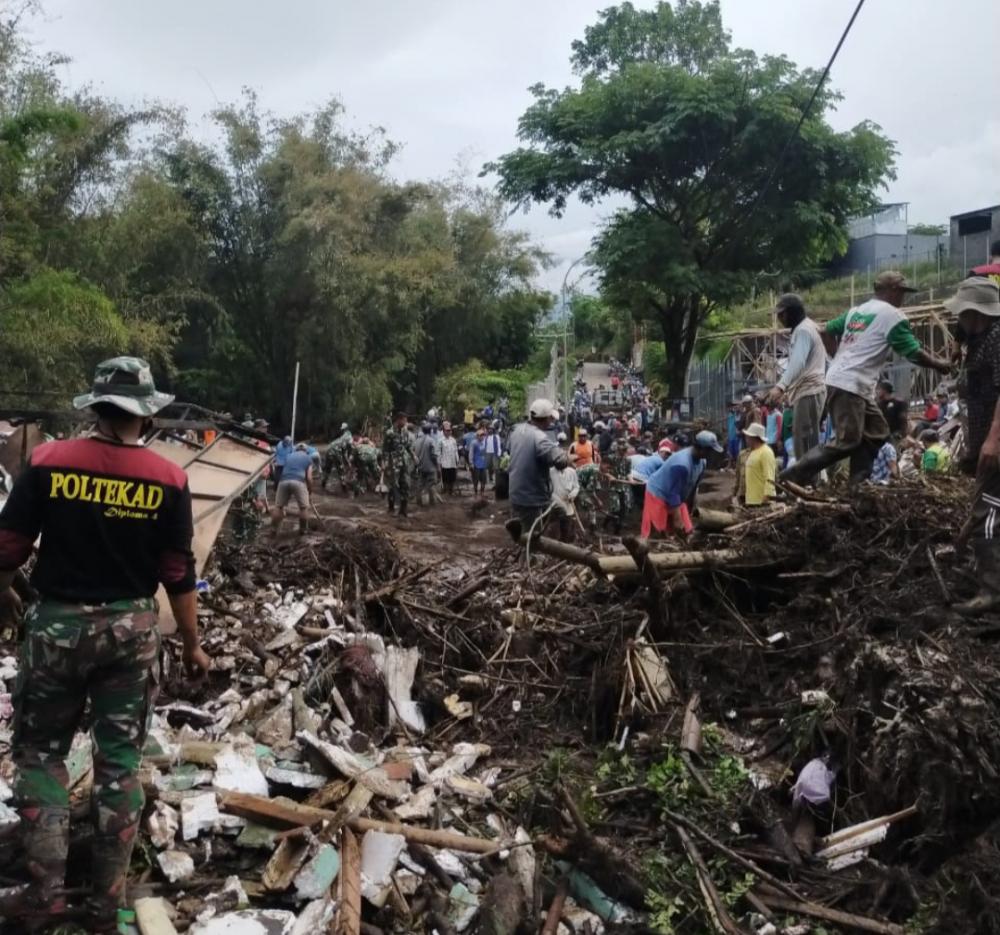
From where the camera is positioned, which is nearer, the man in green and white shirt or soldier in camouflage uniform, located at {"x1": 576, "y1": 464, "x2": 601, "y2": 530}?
the man in green and white shirt

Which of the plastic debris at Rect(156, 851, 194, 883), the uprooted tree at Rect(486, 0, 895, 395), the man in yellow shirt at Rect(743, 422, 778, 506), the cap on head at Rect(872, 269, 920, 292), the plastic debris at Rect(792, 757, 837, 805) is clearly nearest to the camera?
the plastic debris at Rect(156, 851, 194, 883)

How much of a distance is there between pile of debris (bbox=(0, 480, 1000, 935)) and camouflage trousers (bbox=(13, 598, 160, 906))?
0.34 meters

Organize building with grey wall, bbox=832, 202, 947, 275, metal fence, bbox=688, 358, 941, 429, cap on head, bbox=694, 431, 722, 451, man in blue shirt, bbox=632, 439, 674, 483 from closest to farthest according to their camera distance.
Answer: cap on head, bbox=694, 431, 722, 451 < man in blue shirt, bbox=632, 439, 674, 483 < metal fence, bbox=688, 358, 941, 429 < building with grey wall, bbox=832, 202, 947, 275

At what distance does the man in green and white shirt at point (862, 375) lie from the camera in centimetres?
611

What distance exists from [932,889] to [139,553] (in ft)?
9.89

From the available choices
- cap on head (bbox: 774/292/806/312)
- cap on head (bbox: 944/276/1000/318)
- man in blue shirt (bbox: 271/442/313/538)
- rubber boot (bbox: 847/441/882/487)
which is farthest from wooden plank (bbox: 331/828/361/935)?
man in blue shirt (bbox: 271/442/313/538)

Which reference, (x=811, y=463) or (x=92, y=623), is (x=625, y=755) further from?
(x=811, y=463)

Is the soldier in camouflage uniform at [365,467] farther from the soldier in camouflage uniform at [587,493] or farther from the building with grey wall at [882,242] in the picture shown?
the building with grey wall at [882,242]

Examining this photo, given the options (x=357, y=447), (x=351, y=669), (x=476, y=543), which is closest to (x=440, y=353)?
(x=357, y=447)

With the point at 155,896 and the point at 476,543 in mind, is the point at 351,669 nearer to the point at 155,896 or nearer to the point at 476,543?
the point at 155,896

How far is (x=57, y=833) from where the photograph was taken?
318 centimetres

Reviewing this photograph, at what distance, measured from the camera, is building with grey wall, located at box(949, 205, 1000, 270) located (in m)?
29.8

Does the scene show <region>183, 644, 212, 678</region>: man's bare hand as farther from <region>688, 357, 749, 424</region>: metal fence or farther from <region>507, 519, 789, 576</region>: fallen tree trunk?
<region>688, 357, 749, 424</region>: metal fence

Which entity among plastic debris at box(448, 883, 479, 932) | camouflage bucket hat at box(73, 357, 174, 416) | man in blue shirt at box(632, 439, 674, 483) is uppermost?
camouflage bucket hat at box(73, 357, 174, 416)
